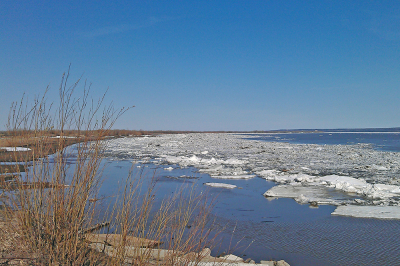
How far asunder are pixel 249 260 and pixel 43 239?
9.40 feet

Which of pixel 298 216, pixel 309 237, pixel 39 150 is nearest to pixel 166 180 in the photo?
pixel 298 216

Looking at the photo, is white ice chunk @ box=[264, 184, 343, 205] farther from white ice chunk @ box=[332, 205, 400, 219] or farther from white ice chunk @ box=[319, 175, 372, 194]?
A: white ice chunk @ box=[332, 205, 400, 219]

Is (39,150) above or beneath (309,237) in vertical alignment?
above

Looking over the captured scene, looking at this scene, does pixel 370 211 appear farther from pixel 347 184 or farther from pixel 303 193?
pixel 347 184

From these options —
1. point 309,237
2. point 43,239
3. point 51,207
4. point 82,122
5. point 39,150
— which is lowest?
point 309,237

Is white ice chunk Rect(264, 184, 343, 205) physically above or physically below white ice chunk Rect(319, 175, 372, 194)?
below

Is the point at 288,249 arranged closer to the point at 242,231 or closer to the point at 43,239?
the point at 242,231

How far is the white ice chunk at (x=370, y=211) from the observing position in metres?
6.63

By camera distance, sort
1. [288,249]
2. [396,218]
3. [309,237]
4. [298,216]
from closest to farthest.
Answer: [288,249] < [309,237] < [396,218] < [298,216]

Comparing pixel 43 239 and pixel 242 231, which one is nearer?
pixel 43 239

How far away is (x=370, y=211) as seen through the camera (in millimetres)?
6953

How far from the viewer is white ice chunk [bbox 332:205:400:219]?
6629 mm

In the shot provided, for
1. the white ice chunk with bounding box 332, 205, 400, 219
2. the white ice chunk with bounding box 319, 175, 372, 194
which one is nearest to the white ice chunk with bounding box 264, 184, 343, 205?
the white ice chunk with bounding box 319, 175, 372, 194

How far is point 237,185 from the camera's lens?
10609 millimetres
